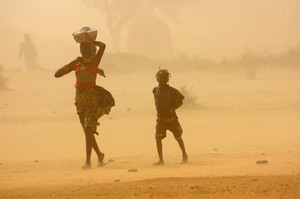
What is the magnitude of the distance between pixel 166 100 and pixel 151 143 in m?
3.17

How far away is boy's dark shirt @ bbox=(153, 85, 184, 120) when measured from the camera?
378 inches

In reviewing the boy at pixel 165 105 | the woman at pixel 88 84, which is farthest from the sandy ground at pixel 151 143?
the woman at pixel 88 84

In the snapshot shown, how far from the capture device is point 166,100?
9609mm

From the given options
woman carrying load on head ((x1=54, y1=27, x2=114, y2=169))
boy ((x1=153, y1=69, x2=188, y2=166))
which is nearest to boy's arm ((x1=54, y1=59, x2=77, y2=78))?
woman carrying load on head ((x1=54, y1=27, x2=114, y2=169))

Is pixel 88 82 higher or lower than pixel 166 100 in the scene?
higher

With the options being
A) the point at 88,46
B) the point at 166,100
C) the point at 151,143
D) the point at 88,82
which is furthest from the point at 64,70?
the point at 151,143

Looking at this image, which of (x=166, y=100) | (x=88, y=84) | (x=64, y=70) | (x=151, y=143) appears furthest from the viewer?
(x=151, y=143)

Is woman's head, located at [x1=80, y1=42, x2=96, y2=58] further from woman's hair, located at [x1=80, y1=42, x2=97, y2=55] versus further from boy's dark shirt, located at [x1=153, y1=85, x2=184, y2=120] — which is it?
boy's dark shirt, located at [x1=153, y1=85, x2=184, y2=120]

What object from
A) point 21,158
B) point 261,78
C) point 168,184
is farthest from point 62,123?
point 261,78

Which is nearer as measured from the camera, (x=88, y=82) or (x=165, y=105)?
(x=88, y=82)

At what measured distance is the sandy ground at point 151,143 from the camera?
7.21m

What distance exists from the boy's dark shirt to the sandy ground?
0.71 m

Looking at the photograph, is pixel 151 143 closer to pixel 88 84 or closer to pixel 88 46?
pixel 88 84

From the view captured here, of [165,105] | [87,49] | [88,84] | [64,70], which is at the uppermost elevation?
[87,49]
